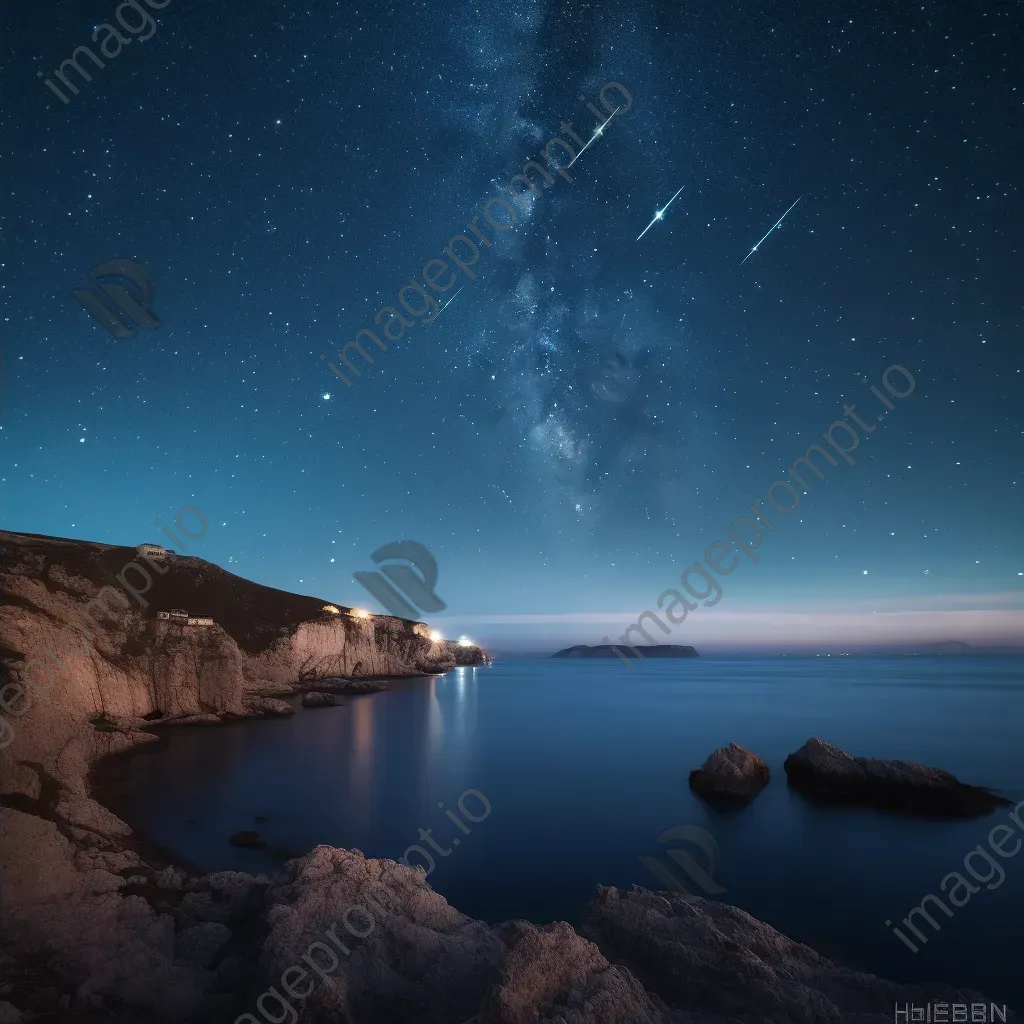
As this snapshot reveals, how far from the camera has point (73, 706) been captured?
76.7ft

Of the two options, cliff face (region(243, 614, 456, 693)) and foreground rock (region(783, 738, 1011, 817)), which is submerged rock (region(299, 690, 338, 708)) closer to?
cliff face (region(243, 614, 456, 693))

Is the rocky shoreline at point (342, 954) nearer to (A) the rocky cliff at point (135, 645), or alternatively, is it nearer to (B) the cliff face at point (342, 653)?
(A) the rocky cliff at point (135, 645)

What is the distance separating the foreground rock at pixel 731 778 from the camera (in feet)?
64.6

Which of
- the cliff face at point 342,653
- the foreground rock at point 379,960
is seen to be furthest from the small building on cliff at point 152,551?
the foreground rock at point 379,960

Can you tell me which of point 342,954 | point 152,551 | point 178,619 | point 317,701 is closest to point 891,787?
point 342,954

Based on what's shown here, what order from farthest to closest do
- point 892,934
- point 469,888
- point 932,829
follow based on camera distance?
point 932,829 < point 469,888 < point 892,934

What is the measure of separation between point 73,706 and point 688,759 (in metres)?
30.1

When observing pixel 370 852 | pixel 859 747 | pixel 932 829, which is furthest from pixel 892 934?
pixel 859 747

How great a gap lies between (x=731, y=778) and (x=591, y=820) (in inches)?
242

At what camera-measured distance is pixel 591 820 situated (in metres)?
17.9

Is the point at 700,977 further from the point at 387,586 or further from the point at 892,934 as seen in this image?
the point at 387,586

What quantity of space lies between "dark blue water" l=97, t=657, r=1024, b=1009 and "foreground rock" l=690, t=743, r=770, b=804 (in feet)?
1.92

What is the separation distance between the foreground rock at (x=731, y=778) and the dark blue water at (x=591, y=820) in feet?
1.92

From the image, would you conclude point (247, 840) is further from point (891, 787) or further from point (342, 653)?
point (342, 653)
